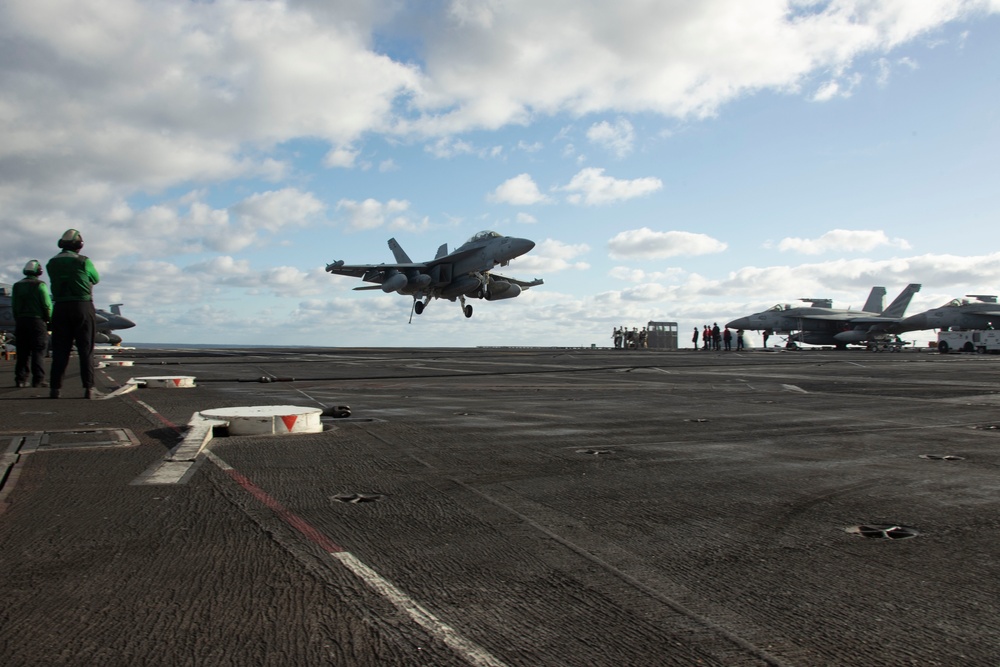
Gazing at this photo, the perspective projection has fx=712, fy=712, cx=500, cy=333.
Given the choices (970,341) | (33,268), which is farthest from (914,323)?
(33,268)

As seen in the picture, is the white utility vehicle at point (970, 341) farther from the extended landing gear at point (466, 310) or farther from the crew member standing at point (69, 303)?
the crew member standing at point (69, 303)

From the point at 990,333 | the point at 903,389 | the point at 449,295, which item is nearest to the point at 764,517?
the point at 903,389

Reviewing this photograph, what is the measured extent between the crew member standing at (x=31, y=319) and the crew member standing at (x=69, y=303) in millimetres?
2243

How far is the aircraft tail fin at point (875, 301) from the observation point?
69.6 metres

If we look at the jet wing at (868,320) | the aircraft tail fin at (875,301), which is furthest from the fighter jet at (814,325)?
the aircraft tail fin at (875,301)

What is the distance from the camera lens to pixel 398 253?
54.2 meters

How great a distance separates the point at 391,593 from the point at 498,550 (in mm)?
556

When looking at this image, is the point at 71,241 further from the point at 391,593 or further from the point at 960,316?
the point at 960,316

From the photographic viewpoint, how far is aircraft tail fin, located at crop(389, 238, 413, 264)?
2101 inches

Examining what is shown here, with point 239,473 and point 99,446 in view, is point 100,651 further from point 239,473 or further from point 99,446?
point 99,446

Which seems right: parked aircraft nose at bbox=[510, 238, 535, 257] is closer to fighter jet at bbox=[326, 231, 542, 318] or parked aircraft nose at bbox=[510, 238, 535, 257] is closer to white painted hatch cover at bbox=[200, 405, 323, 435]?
fighter jet at bbox=[326, 231, 542, 318]

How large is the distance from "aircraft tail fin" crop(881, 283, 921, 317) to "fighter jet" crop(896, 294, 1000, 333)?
1072cm

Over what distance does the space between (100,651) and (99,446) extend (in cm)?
349

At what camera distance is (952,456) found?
4836 millimetres
